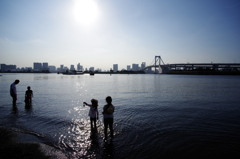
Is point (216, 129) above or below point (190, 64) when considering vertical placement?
below

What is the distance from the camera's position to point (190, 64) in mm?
154000

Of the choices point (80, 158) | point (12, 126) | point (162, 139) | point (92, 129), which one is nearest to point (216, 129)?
point (162, 139)

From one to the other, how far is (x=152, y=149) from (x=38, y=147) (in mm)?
4273

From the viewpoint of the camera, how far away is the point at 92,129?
23.1ft

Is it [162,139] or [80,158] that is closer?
[80,158]

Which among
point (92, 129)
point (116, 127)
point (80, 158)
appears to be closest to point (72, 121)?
point (92, 129)

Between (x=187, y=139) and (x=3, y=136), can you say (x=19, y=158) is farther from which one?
(x=187, y=139)

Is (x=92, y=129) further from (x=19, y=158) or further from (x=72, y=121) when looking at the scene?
(x=19, y=158)

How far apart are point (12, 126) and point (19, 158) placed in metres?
3.88

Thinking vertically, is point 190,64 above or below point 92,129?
above

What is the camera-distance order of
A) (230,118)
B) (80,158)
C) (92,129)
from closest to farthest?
(80,158) → (92,129) → (230,118)

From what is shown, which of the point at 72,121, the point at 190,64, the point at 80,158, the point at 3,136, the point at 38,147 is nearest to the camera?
the point at 80,158

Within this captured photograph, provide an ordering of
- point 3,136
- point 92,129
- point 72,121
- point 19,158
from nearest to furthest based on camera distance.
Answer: point 19,158 → point 3,136 → point 92,129 → point 72,121

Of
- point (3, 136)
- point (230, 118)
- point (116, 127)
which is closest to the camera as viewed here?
point (3, 136)
